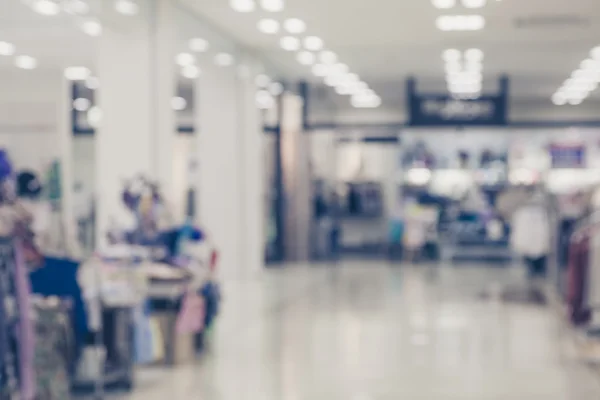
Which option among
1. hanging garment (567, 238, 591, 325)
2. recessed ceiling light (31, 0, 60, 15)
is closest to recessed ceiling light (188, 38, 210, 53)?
recessed ceiling light (31, 0, 60, 15)

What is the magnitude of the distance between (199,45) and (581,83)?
7.96 metres

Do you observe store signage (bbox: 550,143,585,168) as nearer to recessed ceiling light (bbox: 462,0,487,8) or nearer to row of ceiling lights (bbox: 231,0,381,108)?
row of ceiling lights (bbox: 231,0,381,108)

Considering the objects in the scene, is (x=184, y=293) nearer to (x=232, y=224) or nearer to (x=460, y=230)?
(x=232, y=224)

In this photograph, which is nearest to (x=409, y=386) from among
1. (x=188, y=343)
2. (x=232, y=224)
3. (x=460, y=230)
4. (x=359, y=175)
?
(x=188, y=343)

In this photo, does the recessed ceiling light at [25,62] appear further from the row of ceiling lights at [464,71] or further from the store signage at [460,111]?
the store signage at [460,111]

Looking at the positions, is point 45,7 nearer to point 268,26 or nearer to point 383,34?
point 268,26

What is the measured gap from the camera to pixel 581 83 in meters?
16.9

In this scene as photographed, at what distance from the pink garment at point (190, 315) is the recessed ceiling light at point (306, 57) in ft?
21.2

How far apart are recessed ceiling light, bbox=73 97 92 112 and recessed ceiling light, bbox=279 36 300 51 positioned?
2.64m

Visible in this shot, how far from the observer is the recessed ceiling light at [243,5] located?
→ 10.1 metres

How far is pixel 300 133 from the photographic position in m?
17.0

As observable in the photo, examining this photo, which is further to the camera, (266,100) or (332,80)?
(266,100)

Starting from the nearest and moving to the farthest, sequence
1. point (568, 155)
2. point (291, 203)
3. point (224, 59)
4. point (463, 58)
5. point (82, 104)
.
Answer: point (82, 104) → point (224, 59) → point (463, 58) → point (291, 203) → point (568, 155)

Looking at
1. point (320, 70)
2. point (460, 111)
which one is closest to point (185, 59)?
point (320, 70)
